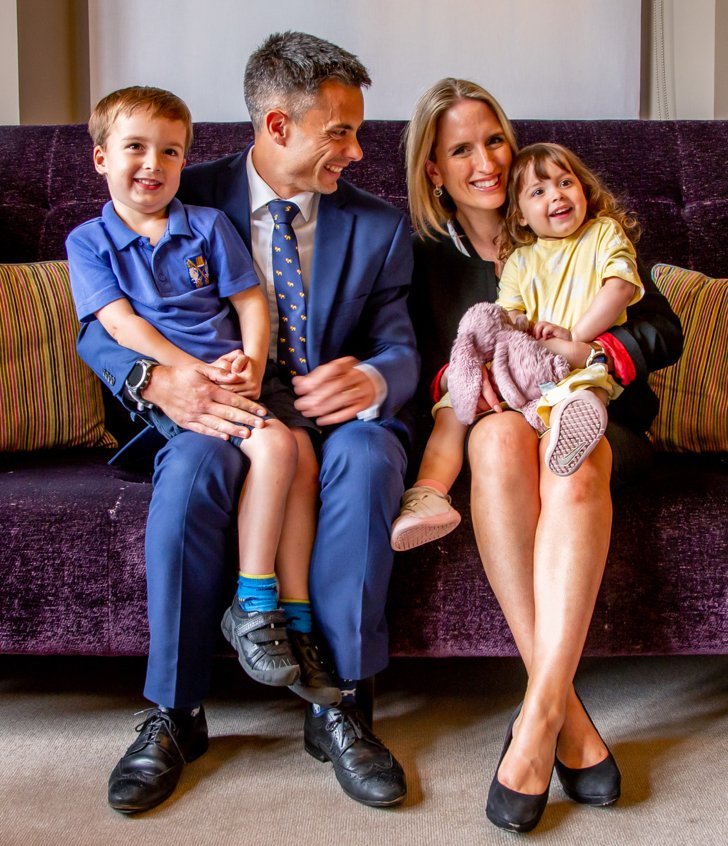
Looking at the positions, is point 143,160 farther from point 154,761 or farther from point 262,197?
point 154,761

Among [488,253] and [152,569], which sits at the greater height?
[488,253]

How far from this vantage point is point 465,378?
5.29 ft

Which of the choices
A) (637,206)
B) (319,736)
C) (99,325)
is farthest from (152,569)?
(637,206)

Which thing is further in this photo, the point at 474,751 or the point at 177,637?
the point at 474,751

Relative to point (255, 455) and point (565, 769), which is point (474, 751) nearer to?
point (565, 769)

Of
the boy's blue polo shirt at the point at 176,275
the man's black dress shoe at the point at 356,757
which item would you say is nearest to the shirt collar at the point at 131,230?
the boy's blue polo shirt at the point at 176,275

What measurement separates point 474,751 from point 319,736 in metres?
0.27

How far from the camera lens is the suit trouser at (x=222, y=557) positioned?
4.67 ft

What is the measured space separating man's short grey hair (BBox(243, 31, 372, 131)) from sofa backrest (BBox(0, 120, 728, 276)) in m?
0.49

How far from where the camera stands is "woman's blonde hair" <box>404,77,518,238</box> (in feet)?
6.11

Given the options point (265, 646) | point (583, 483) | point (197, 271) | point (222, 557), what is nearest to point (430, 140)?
point (197, 271)

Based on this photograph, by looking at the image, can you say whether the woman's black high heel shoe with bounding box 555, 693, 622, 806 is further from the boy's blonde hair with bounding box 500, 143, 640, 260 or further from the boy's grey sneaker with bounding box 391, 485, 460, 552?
the boy's blonde hair with bounding box 500, 143, 640, 260

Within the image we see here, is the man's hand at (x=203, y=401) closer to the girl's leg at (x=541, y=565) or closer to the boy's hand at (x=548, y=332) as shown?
the girl's leg at (x=541, y=565)

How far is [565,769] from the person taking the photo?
4.62 ft
